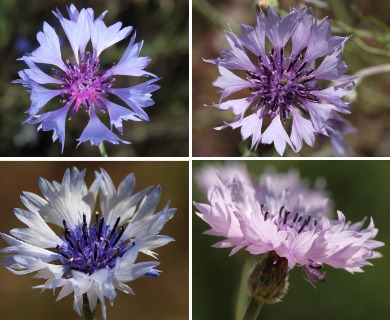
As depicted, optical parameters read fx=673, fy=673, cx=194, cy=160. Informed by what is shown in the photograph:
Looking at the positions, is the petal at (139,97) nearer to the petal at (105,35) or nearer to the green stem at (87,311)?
the petal at (105,35)

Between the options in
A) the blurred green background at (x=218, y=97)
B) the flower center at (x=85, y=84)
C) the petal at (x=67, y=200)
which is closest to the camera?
the petal at (x=67, y=200)

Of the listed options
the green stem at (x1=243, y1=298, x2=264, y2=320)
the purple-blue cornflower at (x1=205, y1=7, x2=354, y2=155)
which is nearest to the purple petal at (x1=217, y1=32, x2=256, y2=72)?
the purple-blue cornflower at (x1=205, y1=7, x2=354, y2=155)

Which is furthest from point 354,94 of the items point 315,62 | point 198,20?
point 198,20

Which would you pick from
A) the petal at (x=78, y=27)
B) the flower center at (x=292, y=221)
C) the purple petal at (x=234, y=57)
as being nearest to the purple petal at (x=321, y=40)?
the purple petal at (x=234, y=57)

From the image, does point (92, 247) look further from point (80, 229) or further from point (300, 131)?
point (300, 131)

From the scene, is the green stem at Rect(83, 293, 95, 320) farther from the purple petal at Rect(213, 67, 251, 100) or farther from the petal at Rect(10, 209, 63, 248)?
the purple petal at Rect(213, 67, 251, 100)

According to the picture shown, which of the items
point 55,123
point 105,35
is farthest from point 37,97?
point 105,35

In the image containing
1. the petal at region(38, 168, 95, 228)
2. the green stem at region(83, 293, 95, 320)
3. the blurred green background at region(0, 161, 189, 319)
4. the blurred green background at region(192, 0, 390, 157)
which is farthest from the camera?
the blurred green background at region(192, 0, 390, 157)
